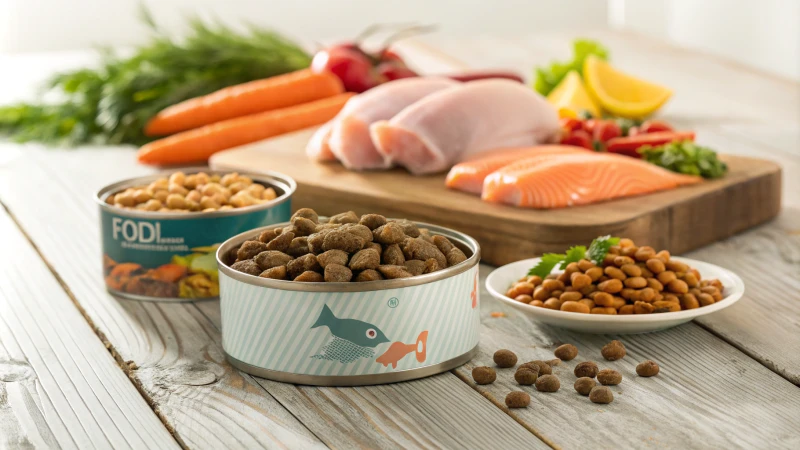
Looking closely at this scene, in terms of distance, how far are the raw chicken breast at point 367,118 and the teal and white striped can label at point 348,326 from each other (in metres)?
0.96

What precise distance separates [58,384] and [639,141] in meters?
1.58

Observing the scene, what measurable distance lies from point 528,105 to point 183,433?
4.63 ft

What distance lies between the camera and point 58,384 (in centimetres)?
158

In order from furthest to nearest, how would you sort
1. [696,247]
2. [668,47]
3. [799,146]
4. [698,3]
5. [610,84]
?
1. [698,3]
2. [668,47]
3. [610,84]
4. [799,146]
5. [696,247]

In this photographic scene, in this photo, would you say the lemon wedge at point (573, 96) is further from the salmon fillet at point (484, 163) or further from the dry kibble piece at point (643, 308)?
the dry kibble piece at point (643, 308)

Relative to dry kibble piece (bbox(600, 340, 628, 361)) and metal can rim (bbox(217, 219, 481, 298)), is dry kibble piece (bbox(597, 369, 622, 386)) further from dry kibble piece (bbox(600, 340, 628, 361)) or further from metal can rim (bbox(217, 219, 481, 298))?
metal can rim (bbox(217, 219, 481, 298))

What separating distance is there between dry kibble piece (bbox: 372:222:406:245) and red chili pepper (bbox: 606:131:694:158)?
1152mm

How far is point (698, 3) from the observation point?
17.1 feet

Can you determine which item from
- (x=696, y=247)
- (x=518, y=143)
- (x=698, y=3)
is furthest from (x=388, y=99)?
(x=698, y=3)

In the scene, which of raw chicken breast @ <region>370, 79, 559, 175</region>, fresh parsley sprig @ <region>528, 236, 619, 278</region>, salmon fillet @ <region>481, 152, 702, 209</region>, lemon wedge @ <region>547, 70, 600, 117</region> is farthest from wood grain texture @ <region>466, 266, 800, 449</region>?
lemon wedge @ <region>547, 70, 600, 117</region>

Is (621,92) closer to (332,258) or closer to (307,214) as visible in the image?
(307,214)

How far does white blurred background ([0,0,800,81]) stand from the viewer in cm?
457

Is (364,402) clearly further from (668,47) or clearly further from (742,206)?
(668,47)

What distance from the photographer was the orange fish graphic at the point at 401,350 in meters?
1.53
